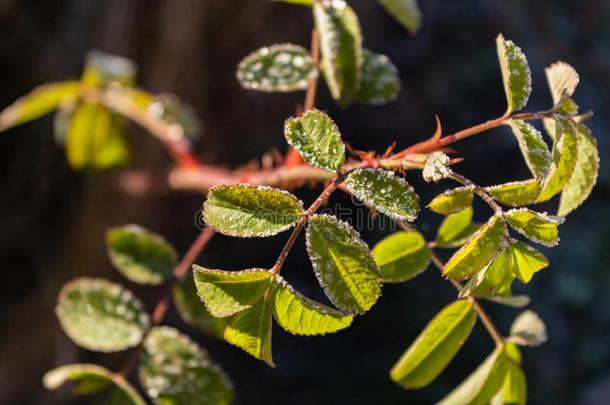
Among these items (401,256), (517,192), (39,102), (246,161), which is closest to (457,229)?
(401,256)

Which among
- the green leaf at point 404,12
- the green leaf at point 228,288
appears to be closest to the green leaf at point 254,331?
the green leaf at point 228,288

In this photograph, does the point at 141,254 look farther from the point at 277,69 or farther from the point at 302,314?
the point at 302,314

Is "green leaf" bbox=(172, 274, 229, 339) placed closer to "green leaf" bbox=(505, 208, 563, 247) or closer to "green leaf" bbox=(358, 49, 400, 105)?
"green leaf" bbox=(358, 49, 400, 105)

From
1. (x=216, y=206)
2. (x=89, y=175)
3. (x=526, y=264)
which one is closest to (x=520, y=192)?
(x=526, y=264)

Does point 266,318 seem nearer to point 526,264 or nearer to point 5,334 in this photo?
point 526,264

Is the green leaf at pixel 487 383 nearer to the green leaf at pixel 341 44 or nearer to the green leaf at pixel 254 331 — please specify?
the green leaf at pixel 254 331

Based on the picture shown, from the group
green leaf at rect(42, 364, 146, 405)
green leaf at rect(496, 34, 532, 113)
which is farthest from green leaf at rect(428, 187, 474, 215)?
green leaf at rect(42, 364, 146, 405)
